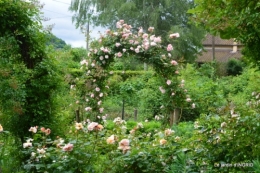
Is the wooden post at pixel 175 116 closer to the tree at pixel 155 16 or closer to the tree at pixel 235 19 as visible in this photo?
the tree at pixel 235 19

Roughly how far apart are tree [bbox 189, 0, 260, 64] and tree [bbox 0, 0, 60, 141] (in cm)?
186

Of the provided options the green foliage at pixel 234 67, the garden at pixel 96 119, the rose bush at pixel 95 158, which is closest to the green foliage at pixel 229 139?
the garden at pixel 96 119

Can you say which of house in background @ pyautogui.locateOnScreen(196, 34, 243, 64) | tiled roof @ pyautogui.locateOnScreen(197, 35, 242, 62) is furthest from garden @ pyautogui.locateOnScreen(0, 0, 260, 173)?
tiled roof @ pyautogui.locateOnScreen(197, 35, 242, 62)

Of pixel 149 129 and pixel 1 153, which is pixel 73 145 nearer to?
pixel 1 153

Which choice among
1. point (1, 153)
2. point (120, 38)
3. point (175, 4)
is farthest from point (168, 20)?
point (1, 153)

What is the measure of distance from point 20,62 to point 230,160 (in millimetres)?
2593

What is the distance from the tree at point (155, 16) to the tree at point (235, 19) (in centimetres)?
1770

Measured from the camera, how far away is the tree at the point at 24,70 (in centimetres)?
368

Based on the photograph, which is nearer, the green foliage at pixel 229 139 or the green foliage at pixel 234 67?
the green foliage at pixel 229 139

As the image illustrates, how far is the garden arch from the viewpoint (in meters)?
6.20

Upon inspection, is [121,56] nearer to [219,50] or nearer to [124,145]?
[124,145]

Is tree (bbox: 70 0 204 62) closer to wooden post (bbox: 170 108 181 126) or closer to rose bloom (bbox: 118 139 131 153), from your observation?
wooden post (bbox: 170 108 181 126)

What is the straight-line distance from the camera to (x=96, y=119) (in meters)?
6.52

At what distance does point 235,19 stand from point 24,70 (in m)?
2.24
